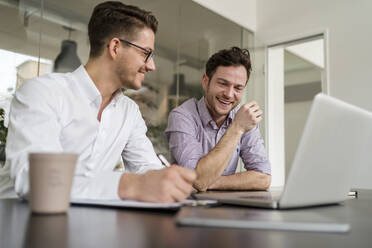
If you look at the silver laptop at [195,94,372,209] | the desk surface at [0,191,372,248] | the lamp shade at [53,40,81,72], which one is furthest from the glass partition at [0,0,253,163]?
the silver laptop at [195,94,372,209]

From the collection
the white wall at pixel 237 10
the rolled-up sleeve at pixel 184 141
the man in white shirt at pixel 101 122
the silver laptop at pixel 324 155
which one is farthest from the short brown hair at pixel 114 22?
the white wall at pixel 237 10

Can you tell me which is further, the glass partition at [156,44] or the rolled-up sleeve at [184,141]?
the glass partition at [156,44]

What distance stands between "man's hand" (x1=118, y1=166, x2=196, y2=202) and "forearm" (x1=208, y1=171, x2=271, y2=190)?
0.87m

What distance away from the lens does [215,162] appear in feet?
5.31

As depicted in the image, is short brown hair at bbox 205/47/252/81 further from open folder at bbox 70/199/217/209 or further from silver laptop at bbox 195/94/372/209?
open folder at bbox 70/199/217/209

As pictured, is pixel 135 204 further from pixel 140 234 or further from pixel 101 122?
pixel 101 122

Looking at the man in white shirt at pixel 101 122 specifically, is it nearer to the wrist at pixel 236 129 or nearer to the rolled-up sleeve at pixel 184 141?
the rolled-up sleeve at pixel 184 141

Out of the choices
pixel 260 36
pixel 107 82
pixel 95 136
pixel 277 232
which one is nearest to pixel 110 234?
pixel 277 232

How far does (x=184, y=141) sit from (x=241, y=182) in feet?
1.24

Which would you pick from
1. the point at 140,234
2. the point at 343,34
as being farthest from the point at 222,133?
the point at 343,34

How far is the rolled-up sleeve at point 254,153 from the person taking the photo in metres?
1.96

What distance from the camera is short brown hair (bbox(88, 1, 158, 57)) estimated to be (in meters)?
1.51

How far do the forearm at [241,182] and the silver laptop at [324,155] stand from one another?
0.76 m

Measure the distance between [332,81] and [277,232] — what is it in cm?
374
